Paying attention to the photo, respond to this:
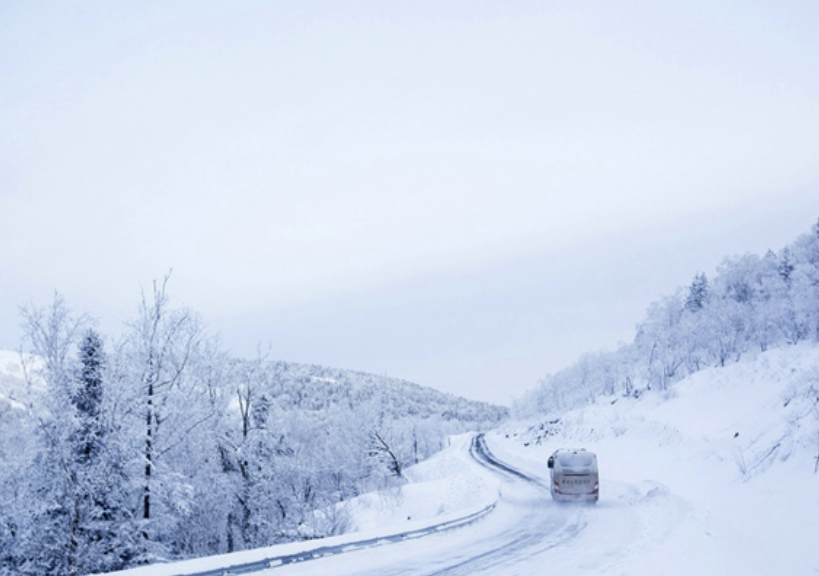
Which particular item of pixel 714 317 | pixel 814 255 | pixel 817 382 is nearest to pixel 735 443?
pixel 817 382

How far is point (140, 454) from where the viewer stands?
20719 mm

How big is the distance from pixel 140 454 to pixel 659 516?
18.4 metres

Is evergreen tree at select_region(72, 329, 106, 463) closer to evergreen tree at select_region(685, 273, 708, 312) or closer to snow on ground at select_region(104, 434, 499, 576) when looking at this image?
snow on ground at select_region(104, 434, 499, 576)

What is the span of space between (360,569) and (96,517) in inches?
559

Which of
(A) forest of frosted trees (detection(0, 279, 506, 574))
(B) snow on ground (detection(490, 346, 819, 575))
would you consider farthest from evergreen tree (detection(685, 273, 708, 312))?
(A) forest of frosted trees (detection(0, 279, 506, 574))

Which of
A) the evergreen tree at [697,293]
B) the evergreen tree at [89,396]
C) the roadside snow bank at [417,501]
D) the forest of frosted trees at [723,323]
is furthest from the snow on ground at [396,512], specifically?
the evergreen tree at [697,293]

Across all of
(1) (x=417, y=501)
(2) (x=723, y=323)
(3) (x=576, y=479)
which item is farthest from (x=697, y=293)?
(3) (x=576, y=479)

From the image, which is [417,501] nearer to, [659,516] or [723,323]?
[659,516]

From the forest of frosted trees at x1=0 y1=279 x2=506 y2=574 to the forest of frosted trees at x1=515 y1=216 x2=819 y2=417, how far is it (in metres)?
34.2

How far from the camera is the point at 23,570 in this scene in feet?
59.3

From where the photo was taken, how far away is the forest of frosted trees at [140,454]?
18.4m

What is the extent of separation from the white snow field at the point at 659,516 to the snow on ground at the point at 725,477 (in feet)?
0.16

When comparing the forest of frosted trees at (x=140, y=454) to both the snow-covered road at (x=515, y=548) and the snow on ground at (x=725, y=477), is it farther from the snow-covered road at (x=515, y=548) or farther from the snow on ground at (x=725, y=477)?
the snow on ground at (x=725, y=477)

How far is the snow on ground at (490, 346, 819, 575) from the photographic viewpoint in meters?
10.4
